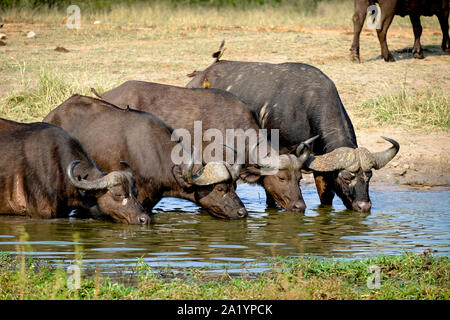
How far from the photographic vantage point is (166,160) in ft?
32.7

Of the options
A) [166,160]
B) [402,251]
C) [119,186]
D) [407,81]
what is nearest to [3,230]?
[119,186]

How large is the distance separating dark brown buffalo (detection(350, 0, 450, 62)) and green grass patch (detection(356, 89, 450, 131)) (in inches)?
115

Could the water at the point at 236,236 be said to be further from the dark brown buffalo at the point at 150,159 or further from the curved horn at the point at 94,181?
the curved horn at the point at 94,181

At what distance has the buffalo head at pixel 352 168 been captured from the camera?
10375 mm

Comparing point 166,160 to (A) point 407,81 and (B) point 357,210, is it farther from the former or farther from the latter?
(A) point 407,81

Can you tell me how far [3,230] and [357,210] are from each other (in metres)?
4.43

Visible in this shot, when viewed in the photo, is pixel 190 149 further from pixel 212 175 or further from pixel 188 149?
pixel 212 175

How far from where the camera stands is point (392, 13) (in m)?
17.5

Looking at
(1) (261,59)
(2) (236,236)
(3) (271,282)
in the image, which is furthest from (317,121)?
(1) (261,59)

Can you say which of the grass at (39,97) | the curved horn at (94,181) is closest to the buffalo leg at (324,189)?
the curved horn at (94,181)

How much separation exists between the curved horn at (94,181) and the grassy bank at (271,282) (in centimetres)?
179
